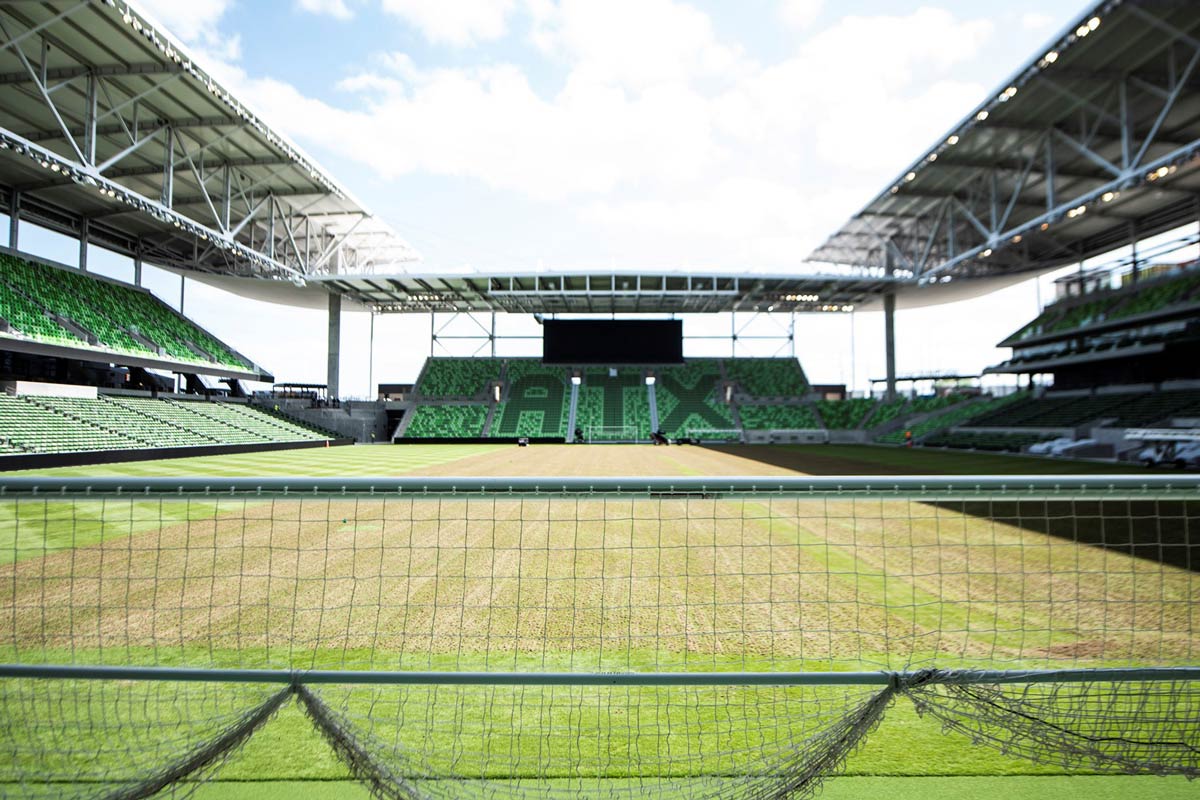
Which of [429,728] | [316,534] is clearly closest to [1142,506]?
[429,728]

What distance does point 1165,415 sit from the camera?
74.9 ft

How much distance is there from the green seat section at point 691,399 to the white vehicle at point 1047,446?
20.9 m

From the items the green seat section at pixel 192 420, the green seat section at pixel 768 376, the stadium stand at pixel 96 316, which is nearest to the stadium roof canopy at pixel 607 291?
the green seat section at pixel 768 376

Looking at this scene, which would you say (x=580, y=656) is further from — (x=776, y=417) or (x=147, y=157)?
(x=776, y=417)

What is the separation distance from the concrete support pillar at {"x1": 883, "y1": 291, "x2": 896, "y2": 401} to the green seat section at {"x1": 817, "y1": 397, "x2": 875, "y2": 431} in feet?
9.23

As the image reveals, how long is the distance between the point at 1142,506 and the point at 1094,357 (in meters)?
24.7

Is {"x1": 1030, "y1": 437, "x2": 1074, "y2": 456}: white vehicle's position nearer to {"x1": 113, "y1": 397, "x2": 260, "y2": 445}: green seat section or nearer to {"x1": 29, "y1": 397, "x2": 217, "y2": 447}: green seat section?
{"x1": 113, "y1": 397, "x2": 260, "y2": 445}: green seat section

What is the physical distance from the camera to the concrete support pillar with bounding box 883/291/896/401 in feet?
131

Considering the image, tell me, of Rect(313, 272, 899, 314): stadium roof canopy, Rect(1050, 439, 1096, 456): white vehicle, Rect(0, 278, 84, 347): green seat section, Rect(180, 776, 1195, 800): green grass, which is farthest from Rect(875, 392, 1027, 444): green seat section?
Rect(0, 278, 84, 347): green seat section

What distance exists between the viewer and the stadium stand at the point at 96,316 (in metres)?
23.4

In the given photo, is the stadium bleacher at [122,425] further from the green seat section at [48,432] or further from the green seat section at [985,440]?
the green seat section at [985,440]

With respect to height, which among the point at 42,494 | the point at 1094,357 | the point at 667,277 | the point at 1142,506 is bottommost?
the point at 1142,506

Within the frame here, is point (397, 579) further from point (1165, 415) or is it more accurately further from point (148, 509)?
point (1165, 415)

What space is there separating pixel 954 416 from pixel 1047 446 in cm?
1213
